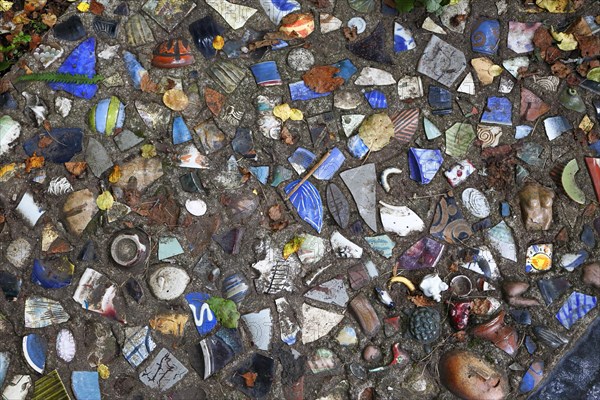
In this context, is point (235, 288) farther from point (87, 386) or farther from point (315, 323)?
point (87, 386)

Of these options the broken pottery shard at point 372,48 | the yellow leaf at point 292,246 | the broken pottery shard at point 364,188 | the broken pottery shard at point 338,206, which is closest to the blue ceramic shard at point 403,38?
the broken pottery shard at point 372,48

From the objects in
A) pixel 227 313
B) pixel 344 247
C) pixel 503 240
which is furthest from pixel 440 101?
pixel 227 313

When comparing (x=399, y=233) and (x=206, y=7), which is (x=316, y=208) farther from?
(x=206, y=7)

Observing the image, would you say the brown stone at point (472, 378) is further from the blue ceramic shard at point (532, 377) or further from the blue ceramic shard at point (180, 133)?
the blue ceramic shard at point (180, 133)

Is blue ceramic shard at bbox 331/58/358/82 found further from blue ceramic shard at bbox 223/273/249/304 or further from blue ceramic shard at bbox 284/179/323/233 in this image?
blue ceramic shard at bbox 223/273/249/304

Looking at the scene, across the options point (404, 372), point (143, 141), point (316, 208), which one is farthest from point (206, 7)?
point (404, 372)

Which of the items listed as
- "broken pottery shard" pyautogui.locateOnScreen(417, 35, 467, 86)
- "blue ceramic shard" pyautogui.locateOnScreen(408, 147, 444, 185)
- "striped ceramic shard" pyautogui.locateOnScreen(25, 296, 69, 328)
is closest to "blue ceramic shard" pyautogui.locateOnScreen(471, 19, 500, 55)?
"broken pottery shard" pyautogui.locateOnScreen(417, 35, 467, 86)

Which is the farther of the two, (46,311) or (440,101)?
(440,101)
